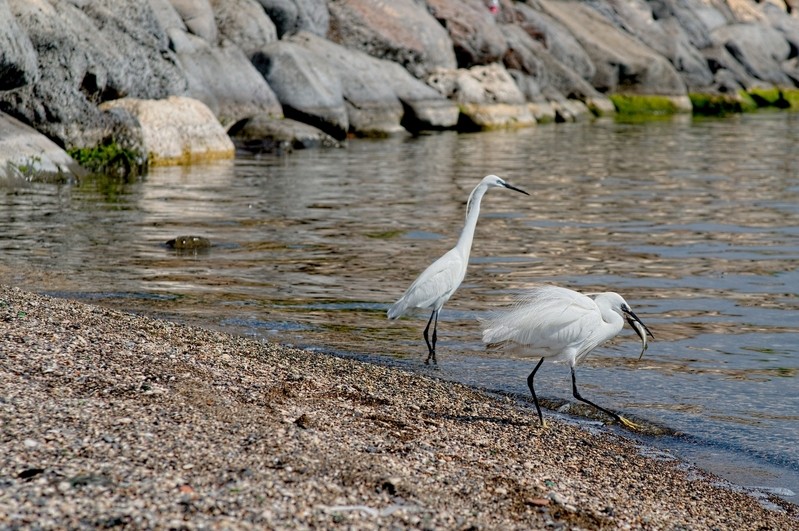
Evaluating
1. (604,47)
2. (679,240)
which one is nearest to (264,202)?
(679,240)

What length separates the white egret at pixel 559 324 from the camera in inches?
281

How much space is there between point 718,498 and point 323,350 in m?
3.90

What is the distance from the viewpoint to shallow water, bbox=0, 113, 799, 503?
8391mm

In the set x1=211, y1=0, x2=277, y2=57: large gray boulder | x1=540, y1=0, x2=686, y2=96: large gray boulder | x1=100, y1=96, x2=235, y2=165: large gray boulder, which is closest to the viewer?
x1=100, y1=96, x2=235, y2=165: large gray boulder

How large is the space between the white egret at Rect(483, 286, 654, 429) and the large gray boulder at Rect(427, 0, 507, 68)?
32.4 meters

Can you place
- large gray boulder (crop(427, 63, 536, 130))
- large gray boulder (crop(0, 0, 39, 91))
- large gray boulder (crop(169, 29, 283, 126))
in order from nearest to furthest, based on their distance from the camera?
large gray boulder (crop(0, 0, 39, 91)) → large gray boulder (crop(169, 29, 283, 126)) → large gray boulder (crop(427, 63, 536, 130))

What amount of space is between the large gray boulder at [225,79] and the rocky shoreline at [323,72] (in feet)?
0.12

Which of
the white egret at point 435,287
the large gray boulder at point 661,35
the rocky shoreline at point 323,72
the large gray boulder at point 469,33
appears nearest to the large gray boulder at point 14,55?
the rocky shoreline at point 323,72

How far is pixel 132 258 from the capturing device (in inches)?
507

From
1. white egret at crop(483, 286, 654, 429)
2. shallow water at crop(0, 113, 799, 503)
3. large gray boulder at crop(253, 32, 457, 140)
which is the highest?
large gray boulder at crop(253, 32, 457, 140)

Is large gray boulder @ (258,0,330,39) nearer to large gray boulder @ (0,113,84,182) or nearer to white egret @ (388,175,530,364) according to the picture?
large gray boulder @ (0,113,84,182)

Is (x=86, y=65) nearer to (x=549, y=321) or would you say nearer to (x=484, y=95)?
(x=549, y=321)

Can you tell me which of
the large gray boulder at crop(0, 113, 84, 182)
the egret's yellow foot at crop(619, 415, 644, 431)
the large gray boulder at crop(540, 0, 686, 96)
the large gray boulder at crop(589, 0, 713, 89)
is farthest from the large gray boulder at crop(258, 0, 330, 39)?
the egret's yellow foot at crop(619, 415, 644, 431)

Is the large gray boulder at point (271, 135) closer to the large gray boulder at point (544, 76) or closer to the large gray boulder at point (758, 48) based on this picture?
the large gray boulder at point (544, 76)
